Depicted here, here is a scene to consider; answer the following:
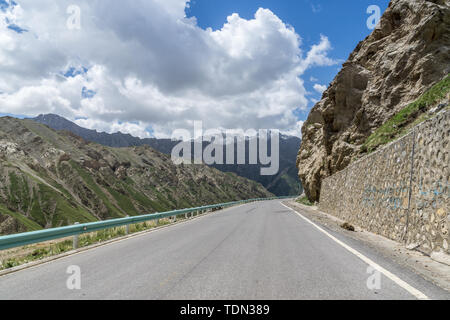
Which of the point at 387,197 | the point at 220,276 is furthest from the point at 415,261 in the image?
the point at 387,197

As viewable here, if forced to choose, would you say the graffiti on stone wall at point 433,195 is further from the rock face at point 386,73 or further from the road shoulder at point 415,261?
the rock face at point 386,73

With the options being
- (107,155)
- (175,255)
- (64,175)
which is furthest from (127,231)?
(107,155)

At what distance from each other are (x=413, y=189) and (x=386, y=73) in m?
23.4

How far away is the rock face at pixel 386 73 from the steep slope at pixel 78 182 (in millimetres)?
74183

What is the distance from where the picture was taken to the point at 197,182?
187750mm

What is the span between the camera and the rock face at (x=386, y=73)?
2414 cm

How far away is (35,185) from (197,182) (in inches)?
3938

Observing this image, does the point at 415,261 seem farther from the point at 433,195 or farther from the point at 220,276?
the point at 220,276

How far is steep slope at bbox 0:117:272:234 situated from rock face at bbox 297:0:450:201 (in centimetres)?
7418

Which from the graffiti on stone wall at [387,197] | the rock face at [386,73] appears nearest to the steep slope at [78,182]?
the rock face at [386,73]

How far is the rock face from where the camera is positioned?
24141mm

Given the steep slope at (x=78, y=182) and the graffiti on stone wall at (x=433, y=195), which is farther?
the steep slope at (x=78, y=182)
